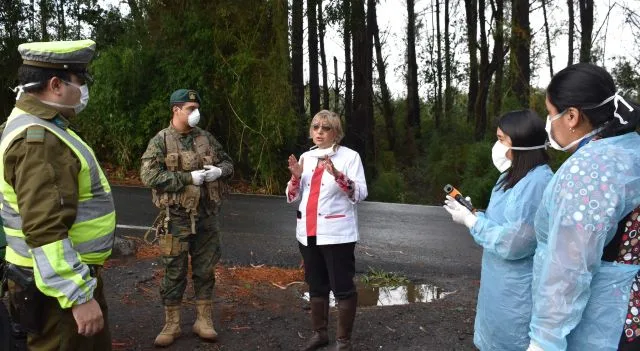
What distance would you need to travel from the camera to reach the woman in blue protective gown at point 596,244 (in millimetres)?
1994

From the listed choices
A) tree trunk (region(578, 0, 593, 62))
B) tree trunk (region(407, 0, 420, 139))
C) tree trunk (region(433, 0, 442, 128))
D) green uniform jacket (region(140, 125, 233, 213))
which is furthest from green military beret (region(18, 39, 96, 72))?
tree trunk (region(433, 0, 442, 128))

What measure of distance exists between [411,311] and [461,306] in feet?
2.03

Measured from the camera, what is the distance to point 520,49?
60.1 feet

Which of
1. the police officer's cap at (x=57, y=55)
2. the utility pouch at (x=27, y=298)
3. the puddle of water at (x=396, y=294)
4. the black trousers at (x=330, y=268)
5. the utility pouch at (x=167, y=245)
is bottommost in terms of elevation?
the puddle of water at (x=396, y=294)

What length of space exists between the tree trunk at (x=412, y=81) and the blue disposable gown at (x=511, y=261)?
2270cm

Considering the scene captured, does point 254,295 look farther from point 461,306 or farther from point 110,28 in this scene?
point 110,28

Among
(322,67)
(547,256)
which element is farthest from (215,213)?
(322,67)

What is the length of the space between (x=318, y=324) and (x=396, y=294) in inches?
75.4

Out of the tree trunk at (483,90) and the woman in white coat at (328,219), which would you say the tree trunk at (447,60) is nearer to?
the tree trunk at (483,90)

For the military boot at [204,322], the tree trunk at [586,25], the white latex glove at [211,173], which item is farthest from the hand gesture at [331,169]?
the tree trunk at [586,25]

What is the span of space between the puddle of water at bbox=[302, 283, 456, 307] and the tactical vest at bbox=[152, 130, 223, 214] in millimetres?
1785

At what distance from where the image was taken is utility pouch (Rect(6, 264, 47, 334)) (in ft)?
8.50

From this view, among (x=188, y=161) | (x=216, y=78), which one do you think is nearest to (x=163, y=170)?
(x=188, y=161)

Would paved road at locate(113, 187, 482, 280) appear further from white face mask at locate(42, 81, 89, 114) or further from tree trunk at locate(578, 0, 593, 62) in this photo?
tree trunk at locate(578, 0, 593, 62)
